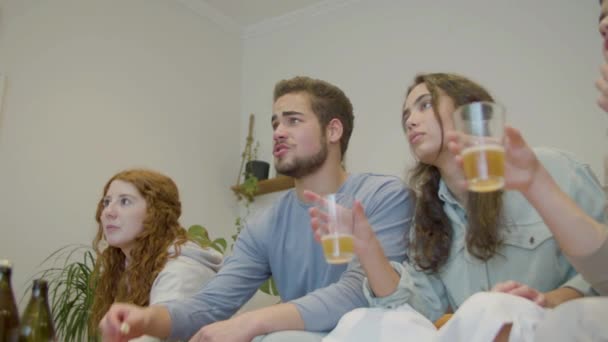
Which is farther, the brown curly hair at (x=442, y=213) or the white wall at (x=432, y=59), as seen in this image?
the white wall at (x=432, y=59)

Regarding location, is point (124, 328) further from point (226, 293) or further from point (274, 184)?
point (274, 184)

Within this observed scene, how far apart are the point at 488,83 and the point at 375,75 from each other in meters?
0.73

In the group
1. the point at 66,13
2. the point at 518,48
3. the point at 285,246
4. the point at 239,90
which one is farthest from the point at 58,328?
the point at 518,48

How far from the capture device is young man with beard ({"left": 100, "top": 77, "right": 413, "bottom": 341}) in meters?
1.33

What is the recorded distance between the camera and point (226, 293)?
5.78 ft

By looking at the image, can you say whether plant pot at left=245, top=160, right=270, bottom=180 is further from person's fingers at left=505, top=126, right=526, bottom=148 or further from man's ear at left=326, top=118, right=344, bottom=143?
person's fingers at left=505, top=126, right=526, bottom=148

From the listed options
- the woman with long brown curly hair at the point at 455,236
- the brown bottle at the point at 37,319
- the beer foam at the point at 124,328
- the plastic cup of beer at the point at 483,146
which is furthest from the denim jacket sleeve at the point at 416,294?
the brown bottle at the point at 37,319

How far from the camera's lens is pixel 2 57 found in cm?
271

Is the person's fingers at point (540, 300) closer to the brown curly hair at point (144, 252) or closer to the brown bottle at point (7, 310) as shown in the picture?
the brown bottle at point (7, 310)

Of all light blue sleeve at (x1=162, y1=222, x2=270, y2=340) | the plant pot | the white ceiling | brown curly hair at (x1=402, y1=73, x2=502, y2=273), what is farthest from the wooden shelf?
brown curly hair at (x1=402, y1=73, x2=502, y2=273)

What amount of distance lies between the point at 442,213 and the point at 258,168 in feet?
7.16

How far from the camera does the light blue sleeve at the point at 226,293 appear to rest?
160 cm

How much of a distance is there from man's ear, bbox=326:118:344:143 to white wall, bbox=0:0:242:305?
1.64 m

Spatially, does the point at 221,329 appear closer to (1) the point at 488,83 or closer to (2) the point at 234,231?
(1) the point at 488,83
